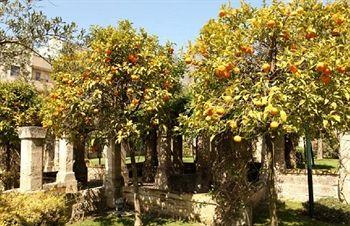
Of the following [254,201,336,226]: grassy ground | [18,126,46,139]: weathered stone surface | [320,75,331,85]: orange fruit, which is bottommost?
[254,201,336,226]: grassy ground

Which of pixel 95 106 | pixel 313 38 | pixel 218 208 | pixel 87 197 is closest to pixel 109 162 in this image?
pixel 87 197

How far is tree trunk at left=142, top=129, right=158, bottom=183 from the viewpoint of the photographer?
819 inches

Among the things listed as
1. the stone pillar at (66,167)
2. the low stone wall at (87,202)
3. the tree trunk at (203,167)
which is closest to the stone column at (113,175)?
the low stone wall at (87,202)

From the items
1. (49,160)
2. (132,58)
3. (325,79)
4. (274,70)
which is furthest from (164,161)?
(49,160)

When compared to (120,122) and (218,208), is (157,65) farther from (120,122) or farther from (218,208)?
(218,208)

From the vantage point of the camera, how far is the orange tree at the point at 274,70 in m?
6.09

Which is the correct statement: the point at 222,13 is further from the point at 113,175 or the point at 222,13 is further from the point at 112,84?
the point at 113,175

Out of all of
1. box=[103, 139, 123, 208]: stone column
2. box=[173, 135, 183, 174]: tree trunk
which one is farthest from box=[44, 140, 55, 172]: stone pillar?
box=[103, 139, 123, 208]: stone column

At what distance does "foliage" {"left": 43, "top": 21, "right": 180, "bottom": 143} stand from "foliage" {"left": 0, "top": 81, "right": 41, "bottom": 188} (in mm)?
5071

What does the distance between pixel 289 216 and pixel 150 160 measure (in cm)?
1062

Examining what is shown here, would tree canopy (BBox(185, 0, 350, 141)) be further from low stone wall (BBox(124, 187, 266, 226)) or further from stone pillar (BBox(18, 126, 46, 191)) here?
stone pillar (BBox(18, 126, 46, 191))

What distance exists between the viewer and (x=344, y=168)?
13586 mm

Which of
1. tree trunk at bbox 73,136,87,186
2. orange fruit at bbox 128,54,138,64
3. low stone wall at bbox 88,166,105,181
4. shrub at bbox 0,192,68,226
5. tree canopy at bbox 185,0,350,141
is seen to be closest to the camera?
tree canopy at bbox 185,0,350,141

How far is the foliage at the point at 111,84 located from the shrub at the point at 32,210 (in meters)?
2.27
